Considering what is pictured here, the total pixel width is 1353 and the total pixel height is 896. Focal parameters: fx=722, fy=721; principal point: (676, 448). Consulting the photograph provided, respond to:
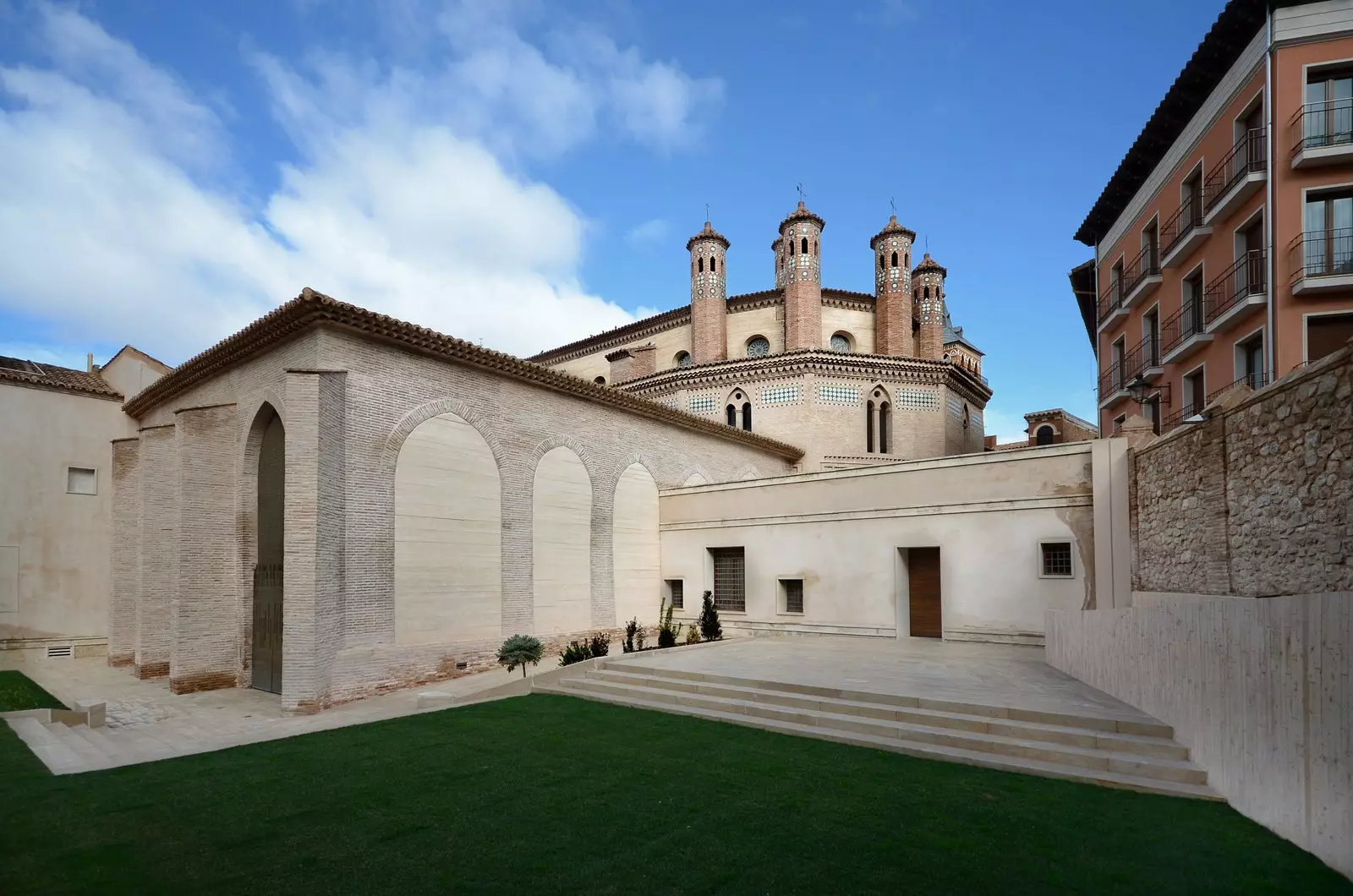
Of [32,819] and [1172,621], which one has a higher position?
[1172,621]

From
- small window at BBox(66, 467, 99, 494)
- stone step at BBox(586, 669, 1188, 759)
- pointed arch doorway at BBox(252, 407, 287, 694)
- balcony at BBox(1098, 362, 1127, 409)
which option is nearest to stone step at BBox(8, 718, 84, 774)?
pointed arch doorway at BBox(252, 407, 287, 694)

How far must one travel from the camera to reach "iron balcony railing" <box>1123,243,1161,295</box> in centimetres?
1895

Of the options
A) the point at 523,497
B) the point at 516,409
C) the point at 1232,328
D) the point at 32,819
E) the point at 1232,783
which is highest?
the point at 1232,328

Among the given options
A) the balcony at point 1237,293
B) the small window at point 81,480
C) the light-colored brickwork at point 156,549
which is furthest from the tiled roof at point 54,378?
the balcony at point 1237,293

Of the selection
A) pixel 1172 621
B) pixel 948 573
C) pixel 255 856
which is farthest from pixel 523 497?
pixel 1172 621

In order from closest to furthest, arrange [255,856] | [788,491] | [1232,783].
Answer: [255,856] → [1232,783] → [788,491]

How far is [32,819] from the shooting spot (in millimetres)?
5984

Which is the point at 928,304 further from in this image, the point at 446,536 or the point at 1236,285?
the point at 446,536

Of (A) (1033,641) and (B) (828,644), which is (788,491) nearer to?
(B) (828,644)

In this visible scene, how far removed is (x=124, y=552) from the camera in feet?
55.2

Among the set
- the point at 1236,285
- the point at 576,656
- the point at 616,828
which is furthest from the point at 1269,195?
the point at 616,828

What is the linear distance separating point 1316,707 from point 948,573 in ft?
34.9

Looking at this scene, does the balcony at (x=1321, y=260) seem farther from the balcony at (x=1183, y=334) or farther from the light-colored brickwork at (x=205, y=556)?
the light-colored brickwork at (x=205, y=556)

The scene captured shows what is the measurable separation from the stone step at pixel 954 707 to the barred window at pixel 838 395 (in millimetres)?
16432
